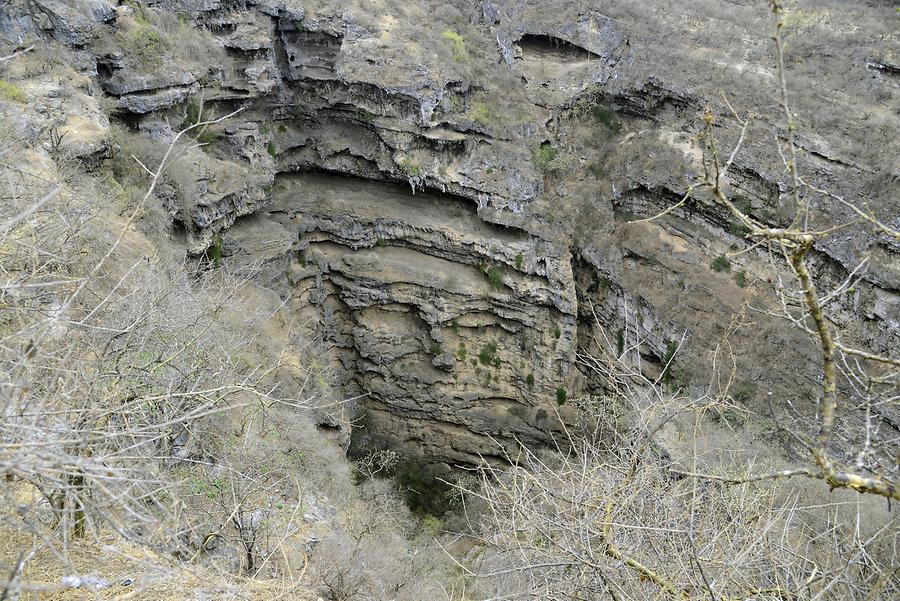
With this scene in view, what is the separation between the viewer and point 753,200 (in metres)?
17.3

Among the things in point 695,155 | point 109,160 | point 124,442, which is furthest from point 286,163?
point 124,442

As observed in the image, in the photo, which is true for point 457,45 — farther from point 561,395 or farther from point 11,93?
point 11,93

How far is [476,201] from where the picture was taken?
60.0 feet

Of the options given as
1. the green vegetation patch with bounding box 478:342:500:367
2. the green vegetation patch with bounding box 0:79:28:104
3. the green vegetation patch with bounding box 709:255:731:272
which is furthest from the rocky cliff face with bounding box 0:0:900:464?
the green vegetation patch with bounding box 0:79:28:104

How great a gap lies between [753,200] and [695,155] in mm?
2870

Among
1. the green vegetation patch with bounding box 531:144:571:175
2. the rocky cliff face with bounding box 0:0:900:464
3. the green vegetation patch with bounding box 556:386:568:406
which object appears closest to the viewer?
the rocky cliff face with bounding box 0:0:900:464

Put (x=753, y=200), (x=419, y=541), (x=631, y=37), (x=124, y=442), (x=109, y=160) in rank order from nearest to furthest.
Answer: (x=124, y=442), (x=109, y=160), (x=419, y=541), (x=753, y=200), (x=631, y=37)

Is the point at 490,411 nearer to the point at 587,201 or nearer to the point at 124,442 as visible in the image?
the point at 587,201

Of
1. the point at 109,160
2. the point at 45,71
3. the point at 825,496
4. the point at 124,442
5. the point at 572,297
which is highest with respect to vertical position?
the point at 45,71

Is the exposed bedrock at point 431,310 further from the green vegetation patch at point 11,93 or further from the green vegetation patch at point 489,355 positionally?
the green vegetation patch at point 11,93

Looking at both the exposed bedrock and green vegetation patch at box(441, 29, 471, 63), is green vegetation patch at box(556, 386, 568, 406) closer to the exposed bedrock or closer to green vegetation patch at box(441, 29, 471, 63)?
the exposed bedrock

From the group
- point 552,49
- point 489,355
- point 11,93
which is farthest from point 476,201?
point 11,93

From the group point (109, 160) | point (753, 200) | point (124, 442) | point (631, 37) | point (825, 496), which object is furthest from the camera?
point (631, 37)

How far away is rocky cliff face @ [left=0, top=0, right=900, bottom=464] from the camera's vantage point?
53.3 feet
